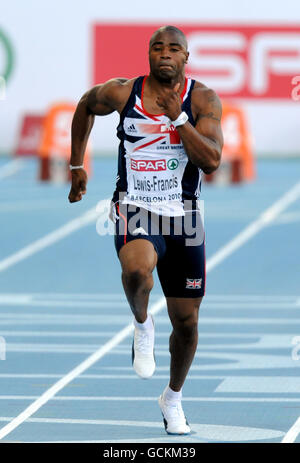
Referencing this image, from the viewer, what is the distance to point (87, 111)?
25.7ft

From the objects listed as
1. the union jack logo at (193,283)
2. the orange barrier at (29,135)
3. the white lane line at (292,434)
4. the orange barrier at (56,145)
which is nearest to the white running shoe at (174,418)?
the white lane line at (292,434)

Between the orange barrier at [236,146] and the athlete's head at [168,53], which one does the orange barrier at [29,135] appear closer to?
the orange barrier at [236,146]

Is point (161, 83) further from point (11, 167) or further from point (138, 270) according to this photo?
point (11, 167)

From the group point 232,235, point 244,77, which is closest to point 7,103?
point 244,77

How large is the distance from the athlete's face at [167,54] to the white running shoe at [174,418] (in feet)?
6.04

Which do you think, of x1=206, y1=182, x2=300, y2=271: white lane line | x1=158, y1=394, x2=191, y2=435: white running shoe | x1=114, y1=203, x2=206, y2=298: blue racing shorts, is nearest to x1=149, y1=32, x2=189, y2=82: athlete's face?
x1=114, y1=203, x2=206, y2=298: blue racing shorts

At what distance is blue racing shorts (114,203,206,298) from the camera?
7.48m

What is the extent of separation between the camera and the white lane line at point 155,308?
821cm

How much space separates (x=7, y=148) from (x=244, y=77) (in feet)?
15.5

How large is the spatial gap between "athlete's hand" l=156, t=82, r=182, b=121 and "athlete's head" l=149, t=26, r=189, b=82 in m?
0.15

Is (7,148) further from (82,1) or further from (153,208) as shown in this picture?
(153,208)

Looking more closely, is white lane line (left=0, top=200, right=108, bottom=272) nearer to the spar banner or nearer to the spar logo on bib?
the spar banner

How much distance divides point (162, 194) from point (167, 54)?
0.79m

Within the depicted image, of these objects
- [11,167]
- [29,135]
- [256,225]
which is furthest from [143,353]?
[29,135]
